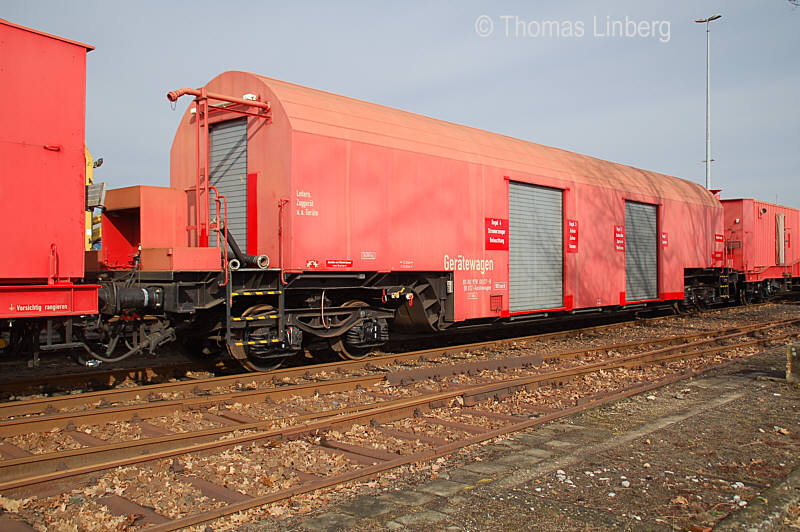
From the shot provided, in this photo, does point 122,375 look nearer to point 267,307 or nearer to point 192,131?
point 267,307

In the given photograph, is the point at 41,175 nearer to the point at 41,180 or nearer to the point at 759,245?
the point at 41,180

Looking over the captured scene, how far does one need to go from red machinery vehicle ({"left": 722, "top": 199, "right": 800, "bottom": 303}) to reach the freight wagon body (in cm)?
907

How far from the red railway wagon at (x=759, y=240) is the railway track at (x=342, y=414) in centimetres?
1425

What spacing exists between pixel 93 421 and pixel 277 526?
3.34 meters

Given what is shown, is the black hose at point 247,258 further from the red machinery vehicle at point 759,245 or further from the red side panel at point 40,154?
the red machinery vehicle at point 759,245

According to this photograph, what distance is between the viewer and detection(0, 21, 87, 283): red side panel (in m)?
6.09

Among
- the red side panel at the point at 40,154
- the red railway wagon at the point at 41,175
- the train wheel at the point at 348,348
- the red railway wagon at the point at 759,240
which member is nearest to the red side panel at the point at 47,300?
the red railway wagon at the point at 41,175

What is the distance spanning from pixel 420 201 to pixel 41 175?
230 inches

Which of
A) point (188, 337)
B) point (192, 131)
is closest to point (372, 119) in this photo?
point (192, 131)

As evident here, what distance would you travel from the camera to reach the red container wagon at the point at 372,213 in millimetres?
8938

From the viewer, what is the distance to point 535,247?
1315cm

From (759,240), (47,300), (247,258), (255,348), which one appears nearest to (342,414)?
(255,348)

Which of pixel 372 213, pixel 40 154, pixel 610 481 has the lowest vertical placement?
pixel 610 481

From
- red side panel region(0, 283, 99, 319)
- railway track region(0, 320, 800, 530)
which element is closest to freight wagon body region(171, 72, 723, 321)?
railway track region(0, 320, 800, 530)
